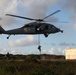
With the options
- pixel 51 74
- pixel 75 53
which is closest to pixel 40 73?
pixel 51 74

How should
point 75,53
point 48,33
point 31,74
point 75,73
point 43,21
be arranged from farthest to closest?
point 75,53 < point 43,21 < point 48,33 < point 75,73 < point 31,74

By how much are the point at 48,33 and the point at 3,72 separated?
34267mm

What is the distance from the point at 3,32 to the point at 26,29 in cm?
769

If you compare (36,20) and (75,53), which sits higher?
(36,20)

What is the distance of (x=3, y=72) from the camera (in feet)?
125

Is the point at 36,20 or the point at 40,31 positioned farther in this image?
the point at 36,20

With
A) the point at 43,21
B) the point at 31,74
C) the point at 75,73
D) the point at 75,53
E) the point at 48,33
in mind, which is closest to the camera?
the point at 31,74

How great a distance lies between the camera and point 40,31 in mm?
73188

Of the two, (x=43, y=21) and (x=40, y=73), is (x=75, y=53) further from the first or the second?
(x=40, y=73)

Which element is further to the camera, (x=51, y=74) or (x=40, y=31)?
(x=40, y=31)

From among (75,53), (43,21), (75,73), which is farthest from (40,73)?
(75,53)

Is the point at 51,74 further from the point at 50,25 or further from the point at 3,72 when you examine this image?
the point at 50,25

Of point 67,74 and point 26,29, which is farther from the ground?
point 26,29

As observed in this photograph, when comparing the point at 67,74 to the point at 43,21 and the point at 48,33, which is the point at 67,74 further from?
the point at 43,21
